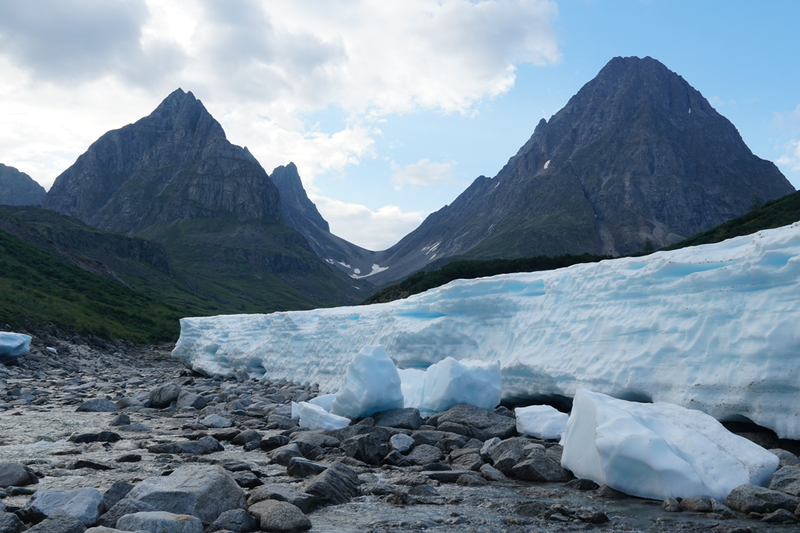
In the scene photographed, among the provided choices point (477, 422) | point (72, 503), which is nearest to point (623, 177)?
point (477, 422)

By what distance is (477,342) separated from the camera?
13.7 meters

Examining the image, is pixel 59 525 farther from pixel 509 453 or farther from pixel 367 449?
pixel 509 453

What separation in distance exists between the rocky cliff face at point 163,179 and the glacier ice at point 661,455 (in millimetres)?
146353

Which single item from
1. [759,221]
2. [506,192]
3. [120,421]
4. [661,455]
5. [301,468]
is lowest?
[120,421]

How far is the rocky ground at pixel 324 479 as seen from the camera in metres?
4.91

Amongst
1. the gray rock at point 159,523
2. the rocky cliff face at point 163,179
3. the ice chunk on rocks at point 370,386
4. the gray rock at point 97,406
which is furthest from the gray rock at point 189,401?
the rocky cliff face at point 163,179

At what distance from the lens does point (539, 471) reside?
22.6 feet

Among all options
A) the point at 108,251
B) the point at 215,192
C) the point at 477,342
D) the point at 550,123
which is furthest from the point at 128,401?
the point at 550,123

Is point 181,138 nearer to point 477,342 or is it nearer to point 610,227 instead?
point 610,227

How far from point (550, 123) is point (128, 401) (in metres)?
195

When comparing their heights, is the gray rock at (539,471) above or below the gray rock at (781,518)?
below

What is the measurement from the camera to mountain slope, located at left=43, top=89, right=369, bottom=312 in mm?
→ 128125

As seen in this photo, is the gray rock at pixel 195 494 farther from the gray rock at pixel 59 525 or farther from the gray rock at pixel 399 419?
the gray rock at pixel 399 419

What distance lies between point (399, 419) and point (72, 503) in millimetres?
5851
